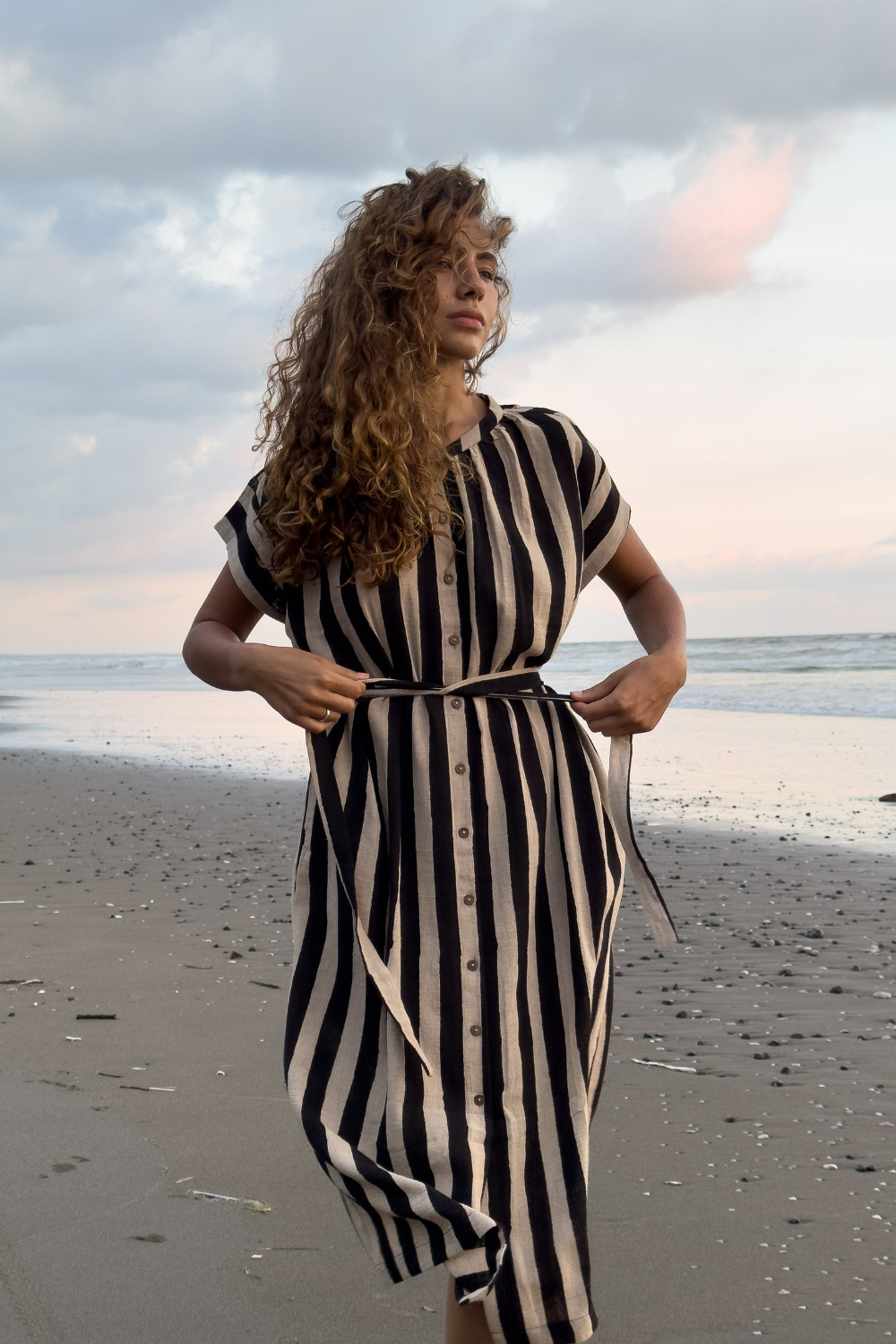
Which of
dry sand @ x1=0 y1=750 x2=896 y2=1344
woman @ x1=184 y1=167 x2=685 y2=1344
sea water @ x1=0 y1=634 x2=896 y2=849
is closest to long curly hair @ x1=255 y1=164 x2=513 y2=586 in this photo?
woman @ x1=184 y1=167 x2=685 y2=1344

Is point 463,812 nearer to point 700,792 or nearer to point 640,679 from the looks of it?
point 640,679

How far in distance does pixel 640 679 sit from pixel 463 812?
1.13ft

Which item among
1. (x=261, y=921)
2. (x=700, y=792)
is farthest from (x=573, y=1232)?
(x=700, y=792)

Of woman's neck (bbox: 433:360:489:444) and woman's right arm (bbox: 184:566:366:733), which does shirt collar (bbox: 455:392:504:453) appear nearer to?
woman's neck (bbox: 433:360:489:444)

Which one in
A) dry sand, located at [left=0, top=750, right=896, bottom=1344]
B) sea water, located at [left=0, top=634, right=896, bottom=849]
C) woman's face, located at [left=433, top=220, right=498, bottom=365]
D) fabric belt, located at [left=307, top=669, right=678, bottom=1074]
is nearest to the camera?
fabric belt, located at [left=307, top=669, right=678, bottom=1074]

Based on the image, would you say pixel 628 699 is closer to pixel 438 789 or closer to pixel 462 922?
pixel 438 789

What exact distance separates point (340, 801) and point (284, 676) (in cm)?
22

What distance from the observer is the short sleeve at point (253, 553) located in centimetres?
203

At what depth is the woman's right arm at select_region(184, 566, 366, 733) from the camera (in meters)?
1.83

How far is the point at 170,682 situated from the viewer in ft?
107

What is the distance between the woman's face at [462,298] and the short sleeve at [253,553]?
0.39 m

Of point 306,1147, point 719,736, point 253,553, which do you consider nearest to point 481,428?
point 253,553

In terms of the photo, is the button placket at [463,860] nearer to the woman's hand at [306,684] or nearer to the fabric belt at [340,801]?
the fabric belt at [340,801]

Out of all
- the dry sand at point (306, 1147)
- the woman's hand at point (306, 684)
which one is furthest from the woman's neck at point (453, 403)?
the dry sand at point (306, 1147)
